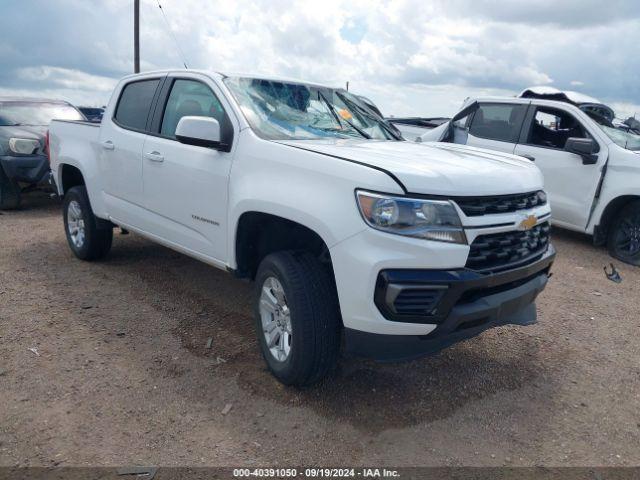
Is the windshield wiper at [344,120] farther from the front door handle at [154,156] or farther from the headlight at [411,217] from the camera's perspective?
the headlight at [411,217]

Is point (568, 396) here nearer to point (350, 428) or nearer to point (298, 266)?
point (350, 428)

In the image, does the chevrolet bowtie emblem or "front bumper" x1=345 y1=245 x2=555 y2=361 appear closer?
"front bumper" x1=345 y1=245 x2=555 y2=361

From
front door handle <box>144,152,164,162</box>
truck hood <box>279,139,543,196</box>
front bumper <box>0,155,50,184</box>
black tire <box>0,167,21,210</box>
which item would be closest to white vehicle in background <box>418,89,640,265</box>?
truck hood <box>279,139,543,196</box>

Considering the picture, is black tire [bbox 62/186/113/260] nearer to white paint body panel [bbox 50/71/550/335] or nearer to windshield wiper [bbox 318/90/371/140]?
white paint body panel [bbox 50/71/550/335]

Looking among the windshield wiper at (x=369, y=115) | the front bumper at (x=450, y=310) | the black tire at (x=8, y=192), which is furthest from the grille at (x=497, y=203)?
the black tire at (x=8, y=192)

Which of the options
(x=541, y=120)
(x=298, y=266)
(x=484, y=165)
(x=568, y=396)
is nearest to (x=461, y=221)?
(x=484, y=165)

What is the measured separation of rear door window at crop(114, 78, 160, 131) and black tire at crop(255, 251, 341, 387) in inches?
89.5

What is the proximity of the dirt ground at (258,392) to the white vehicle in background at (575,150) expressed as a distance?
6.19ft

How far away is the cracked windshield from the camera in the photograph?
3.68m

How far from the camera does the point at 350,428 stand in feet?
9.85

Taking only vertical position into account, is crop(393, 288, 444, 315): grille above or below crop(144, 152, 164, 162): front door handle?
below

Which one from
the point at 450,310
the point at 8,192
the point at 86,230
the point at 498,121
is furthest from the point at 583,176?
the point at 8,192

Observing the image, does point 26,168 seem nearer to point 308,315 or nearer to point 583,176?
point 308,315

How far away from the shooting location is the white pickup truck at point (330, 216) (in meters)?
2.73
